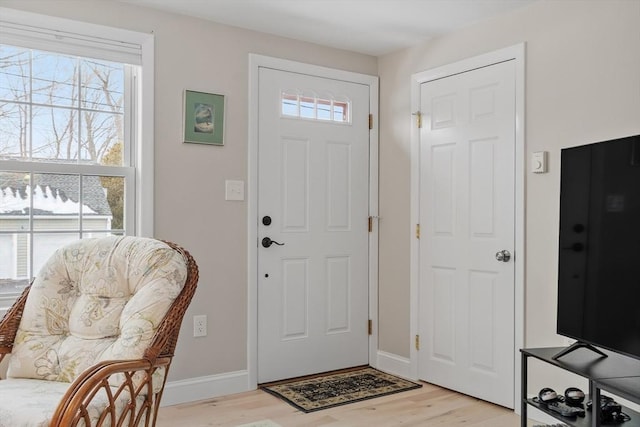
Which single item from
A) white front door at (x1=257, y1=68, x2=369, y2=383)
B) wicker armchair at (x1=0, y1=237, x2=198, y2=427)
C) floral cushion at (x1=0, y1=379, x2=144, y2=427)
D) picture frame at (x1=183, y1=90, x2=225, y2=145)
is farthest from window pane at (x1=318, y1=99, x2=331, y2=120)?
floral cushion at (x1=0, y1=379, x2=144, y2=427)

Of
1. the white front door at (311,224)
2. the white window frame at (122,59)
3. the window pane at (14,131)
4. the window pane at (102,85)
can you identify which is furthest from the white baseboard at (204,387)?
the window pane at (102,85)

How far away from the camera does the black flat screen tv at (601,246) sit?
2.24 meters

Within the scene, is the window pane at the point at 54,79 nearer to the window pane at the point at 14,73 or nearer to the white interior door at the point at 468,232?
the window pane at the point at 14,73

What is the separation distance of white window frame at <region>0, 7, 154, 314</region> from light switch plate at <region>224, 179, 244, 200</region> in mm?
480

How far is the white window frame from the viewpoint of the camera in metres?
3.00

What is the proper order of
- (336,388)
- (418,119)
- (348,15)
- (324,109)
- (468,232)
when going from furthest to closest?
(324,109), (418,119), (336,388), (468,232), (348,15)

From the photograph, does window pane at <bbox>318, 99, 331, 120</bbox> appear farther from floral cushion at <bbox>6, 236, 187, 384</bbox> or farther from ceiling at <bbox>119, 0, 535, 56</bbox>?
floral cushion at <bbox>6, 236, 187, 384</bbox>

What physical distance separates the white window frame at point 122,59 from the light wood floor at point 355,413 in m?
1.06

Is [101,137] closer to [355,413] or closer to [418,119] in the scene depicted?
[418,119]

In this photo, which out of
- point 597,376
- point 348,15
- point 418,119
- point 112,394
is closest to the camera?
point 112,394

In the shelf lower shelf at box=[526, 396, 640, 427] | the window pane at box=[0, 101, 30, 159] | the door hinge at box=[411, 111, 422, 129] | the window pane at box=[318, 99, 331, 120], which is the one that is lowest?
the shelf lower shelf at box=[526, 396, 640, 427]

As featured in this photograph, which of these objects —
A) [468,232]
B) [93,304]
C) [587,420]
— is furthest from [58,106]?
[587,420]

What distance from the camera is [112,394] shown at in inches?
82.8

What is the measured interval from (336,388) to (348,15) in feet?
7.69
